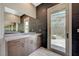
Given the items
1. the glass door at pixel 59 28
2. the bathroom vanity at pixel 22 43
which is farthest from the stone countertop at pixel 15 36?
the glass door at pixel 59 28

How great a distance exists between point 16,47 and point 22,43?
20 cm

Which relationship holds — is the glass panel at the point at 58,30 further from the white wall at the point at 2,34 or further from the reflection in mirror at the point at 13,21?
the white wall at the point at 2,34

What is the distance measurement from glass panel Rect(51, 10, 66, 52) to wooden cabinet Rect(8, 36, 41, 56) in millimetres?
397

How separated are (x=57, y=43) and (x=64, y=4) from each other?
0.97m

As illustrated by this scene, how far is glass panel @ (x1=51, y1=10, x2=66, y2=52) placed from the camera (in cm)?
242

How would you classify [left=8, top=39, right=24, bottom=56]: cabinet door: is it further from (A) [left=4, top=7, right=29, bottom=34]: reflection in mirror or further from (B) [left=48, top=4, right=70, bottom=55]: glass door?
(B) [left=48, top=4, right=70, bottom=55]: glass door

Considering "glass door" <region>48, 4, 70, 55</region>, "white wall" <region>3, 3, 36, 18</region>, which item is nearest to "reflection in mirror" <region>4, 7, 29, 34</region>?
"white wall" <region>3, 3, 36, 18</region>

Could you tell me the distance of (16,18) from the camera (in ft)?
7.57

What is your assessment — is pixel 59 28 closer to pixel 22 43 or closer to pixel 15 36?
pixel 22 43

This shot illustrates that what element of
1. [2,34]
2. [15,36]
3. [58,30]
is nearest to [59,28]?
[58,30]

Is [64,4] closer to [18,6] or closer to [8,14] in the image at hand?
[18,6]

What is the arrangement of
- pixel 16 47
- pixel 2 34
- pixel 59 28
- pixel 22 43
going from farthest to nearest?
pixel 59 28, pixel 22 43, pixel 16 47, pixel 2 34

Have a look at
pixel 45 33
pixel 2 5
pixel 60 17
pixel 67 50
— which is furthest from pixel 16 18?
pixel 67 50

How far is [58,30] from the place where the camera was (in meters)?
2.47
